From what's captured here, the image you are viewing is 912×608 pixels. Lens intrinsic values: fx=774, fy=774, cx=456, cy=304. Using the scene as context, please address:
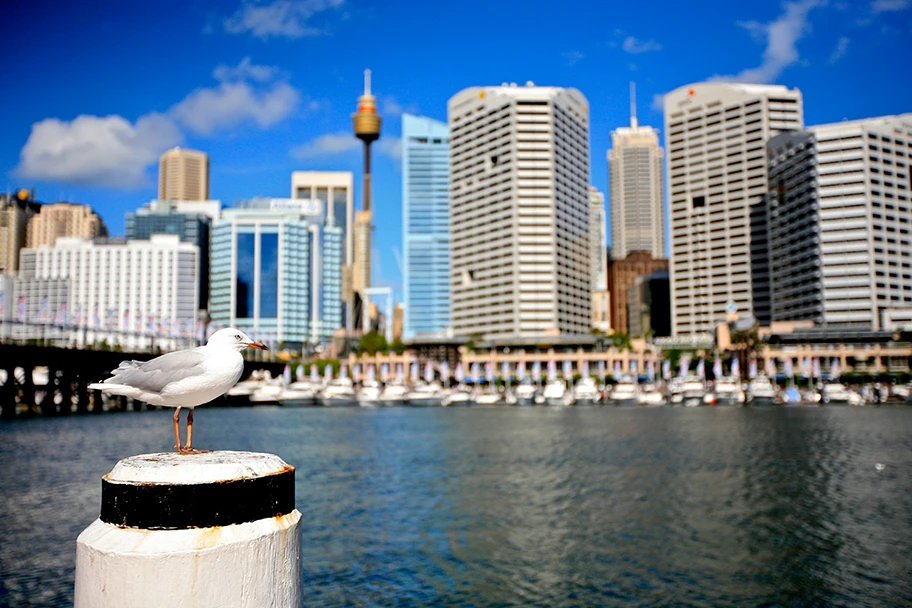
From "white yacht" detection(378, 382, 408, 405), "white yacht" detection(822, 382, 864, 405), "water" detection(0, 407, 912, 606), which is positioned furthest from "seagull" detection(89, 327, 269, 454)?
"white yacht" detection(822, 382, 864, 405)

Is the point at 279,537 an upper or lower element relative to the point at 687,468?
upper

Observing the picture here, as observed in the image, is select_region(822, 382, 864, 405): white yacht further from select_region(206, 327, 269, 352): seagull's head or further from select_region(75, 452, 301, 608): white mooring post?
select_region(75, 452, 301, 608): white mooring post

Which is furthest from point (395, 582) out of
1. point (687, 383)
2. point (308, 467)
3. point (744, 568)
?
point (687, 383)

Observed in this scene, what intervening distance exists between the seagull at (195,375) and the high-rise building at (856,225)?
19854 cm

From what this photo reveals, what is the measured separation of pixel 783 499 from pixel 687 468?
9565 millimetres

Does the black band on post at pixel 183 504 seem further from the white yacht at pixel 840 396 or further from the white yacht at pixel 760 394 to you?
the white yacht at pixel 840 396

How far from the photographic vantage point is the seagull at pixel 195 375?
441cm

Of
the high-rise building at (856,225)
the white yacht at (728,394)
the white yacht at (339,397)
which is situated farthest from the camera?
the high-rise building at (856,225)

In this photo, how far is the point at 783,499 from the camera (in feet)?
93.4

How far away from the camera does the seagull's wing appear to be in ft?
15.0

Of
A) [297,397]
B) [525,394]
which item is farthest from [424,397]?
[297,397]

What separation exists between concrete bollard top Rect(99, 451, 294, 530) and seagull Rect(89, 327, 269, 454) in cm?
106

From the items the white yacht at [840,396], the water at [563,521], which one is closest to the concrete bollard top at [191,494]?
the water at [563,521]

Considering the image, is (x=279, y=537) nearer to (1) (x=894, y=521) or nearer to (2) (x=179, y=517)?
(2) (x=179, y=517)
